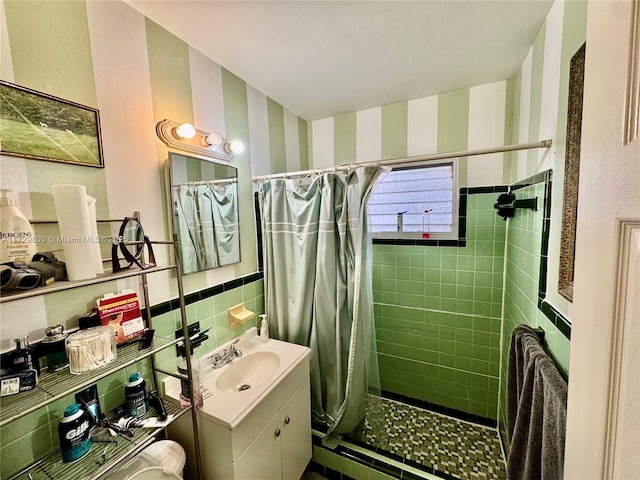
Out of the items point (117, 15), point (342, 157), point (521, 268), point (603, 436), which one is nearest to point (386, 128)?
point (342, 157)

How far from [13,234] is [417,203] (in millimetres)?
2126

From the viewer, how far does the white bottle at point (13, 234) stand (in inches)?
28.5

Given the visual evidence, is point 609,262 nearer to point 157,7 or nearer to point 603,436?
point 603,436

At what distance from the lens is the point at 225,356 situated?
1.47 metres

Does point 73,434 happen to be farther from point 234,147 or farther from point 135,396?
point 234,147

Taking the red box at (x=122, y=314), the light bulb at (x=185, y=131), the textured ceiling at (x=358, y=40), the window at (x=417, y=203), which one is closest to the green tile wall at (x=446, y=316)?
the window at (x=417, y=203)

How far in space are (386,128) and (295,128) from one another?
0.75 meters

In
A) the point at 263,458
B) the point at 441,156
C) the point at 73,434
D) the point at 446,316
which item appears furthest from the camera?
the point at 446,316

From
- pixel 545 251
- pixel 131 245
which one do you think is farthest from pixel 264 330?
pixel 545 251

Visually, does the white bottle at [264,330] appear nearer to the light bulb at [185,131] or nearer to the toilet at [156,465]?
the toilet at [156,465]

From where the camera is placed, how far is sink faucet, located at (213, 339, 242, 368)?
1.42m

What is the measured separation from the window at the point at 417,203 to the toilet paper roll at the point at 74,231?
1582mm

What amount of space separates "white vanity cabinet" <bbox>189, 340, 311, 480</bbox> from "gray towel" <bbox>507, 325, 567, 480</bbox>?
98 cm

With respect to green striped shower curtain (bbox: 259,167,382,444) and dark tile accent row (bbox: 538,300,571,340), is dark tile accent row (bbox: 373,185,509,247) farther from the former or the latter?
dark tile accent row (bbox: 538,300,571,340)
